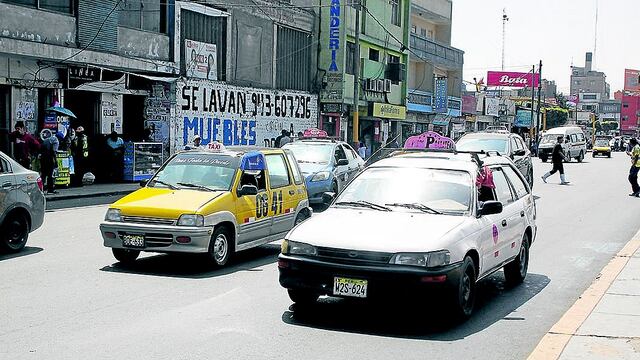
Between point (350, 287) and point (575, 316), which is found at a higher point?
point (350, 287)

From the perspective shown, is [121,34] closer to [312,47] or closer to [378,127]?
[312,47]

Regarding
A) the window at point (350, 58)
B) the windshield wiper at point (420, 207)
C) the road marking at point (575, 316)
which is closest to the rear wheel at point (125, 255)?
the windshield wiper at point (420, 207)

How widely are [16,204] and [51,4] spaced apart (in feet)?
40.3

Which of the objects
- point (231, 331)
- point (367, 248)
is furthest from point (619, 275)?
point (231, 331)

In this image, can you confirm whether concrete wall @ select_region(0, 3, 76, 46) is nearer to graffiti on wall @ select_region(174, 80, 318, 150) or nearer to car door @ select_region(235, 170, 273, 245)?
graffiti on wall @ select_region(174, 80, 318, 150)

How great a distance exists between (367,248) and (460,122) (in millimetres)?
58263

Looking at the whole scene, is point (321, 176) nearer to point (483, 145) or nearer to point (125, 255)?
point (483, 145)

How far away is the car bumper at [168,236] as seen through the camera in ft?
32.5

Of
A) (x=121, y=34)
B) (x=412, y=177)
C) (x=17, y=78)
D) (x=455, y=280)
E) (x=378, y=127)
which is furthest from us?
(x=378, y=127)

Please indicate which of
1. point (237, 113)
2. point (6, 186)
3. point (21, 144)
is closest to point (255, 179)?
point (6, 186)

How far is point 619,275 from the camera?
10.6m

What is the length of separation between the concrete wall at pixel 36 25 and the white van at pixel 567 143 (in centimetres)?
3470

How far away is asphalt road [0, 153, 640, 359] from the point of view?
6.66m

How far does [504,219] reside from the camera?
9109 mm
